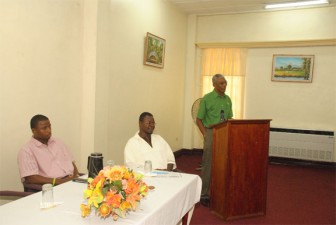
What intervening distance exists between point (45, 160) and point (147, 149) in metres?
0.88

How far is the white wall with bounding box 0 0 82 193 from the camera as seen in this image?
272cm

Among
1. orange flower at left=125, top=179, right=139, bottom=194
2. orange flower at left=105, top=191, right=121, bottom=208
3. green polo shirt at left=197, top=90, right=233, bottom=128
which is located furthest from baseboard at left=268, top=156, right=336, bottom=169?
orange flower at left=105, top=191, right=121, bottom=208

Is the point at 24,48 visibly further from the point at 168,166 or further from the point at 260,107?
the point at 260,107

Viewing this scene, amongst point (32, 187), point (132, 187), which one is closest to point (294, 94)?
point (32, 187)

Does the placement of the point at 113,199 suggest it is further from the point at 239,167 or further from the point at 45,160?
the point at 239,167

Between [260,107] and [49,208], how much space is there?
5424mm

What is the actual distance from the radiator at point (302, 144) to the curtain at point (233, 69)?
0.89m

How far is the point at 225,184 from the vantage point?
311 cm

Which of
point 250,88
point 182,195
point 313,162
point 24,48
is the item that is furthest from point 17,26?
point 313,162

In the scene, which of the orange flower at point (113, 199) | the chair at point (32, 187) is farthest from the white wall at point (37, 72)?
the orange flower at point (113, 199)

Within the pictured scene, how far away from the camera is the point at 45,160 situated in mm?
2611

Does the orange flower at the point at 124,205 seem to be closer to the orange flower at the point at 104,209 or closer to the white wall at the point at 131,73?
the orange flower at the point at 104,209

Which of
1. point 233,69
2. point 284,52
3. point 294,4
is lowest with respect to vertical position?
point 233,69

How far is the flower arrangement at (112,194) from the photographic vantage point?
57.1 inches
